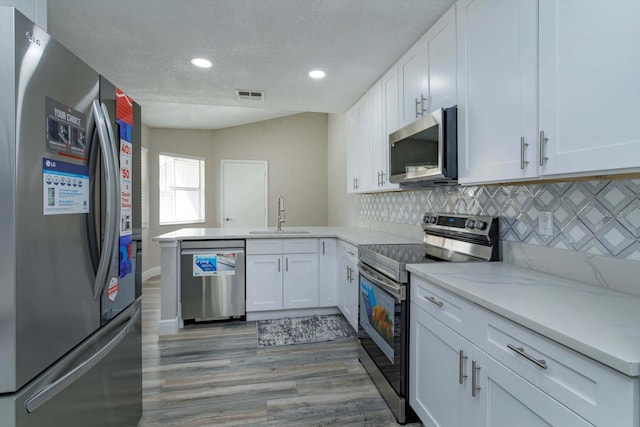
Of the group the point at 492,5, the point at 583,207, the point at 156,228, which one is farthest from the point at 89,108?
the point at 156,228

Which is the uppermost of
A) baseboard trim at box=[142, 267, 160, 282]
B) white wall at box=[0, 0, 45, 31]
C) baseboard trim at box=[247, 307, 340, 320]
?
white wall at box=[0, 0, 45, 31]

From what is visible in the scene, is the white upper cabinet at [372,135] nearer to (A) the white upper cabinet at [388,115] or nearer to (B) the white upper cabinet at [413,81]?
(A) the white upper cabinet at [388,115]

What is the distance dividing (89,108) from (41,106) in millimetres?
236

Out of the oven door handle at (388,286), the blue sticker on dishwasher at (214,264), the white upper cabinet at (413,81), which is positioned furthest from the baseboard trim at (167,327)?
the white upper cabinet at (413,81)

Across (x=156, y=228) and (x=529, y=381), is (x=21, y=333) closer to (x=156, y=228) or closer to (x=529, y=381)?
(x=529, y=381)

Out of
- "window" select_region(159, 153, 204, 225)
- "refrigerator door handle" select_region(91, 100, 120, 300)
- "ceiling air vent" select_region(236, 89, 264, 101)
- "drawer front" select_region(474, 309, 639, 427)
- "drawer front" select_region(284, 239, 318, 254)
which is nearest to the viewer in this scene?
"drawer front" select_region(474, 309, 639, 427)

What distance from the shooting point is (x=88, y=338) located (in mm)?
1262

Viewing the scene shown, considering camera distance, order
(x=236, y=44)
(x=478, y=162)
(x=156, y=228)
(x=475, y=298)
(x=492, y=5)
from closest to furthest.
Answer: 1. (x=475, y=298)
2. (x=492, y=5)
3. (x=478, y=162)
4. (x=236, y=44)
5. (x=156, y=228)

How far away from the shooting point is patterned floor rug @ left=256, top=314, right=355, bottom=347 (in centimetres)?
299

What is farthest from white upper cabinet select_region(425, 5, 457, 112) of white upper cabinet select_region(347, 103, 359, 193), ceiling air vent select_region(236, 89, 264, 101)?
ceiling air vent select_region(236, 89, 264, 101)

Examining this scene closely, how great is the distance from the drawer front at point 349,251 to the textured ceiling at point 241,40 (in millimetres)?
1602

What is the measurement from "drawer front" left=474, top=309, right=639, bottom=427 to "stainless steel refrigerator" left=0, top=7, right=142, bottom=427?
4.93ft

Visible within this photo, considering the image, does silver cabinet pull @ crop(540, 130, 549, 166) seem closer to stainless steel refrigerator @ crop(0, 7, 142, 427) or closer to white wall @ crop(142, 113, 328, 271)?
stainless steel refrigerator @ crop(0, 7, 142, 427)

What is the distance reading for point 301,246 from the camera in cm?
354
